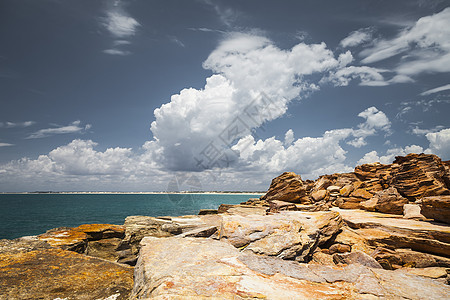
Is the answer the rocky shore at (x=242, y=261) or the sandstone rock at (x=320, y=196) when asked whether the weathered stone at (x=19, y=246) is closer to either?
the rocky shore at (x=242, y=261)

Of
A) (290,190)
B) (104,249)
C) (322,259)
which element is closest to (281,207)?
(290,190)

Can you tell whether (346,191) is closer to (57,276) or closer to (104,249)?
(104,249)

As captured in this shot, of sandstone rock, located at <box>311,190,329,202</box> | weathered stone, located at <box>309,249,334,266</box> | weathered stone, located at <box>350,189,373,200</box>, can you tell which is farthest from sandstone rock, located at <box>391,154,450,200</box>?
weathered stone, located at <box>309,249,334,266</box>

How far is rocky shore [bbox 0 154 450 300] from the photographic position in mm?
3562

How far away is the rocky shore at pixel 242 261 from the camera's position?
3.56m

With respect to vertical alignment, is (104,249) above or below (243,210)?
below

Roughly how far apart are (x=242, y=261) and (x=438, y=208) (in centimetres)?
1136

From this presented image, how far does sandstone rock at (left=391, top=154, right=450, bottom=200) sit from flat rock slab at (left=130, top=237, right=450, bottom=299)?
14.5 metres

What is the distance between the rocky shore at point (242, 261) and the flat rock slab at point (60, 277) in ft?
0.06

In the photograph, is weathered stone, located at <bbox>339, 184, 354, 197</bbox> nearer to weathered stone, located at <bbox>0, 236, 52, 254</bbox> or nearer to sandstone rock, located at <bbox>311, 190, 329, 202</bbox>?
sandstone rock, located at <bbox>311, 190, 329, 202</bbox>

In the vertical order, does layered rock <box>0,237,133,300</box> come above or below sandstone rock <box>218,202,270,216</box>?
above

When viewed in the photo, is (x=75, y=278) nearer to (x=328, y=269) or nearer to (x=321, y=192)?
(x=328, y=269)

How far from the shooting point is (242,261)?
4.42m

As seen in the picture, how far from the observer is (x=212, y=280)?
3484mm
